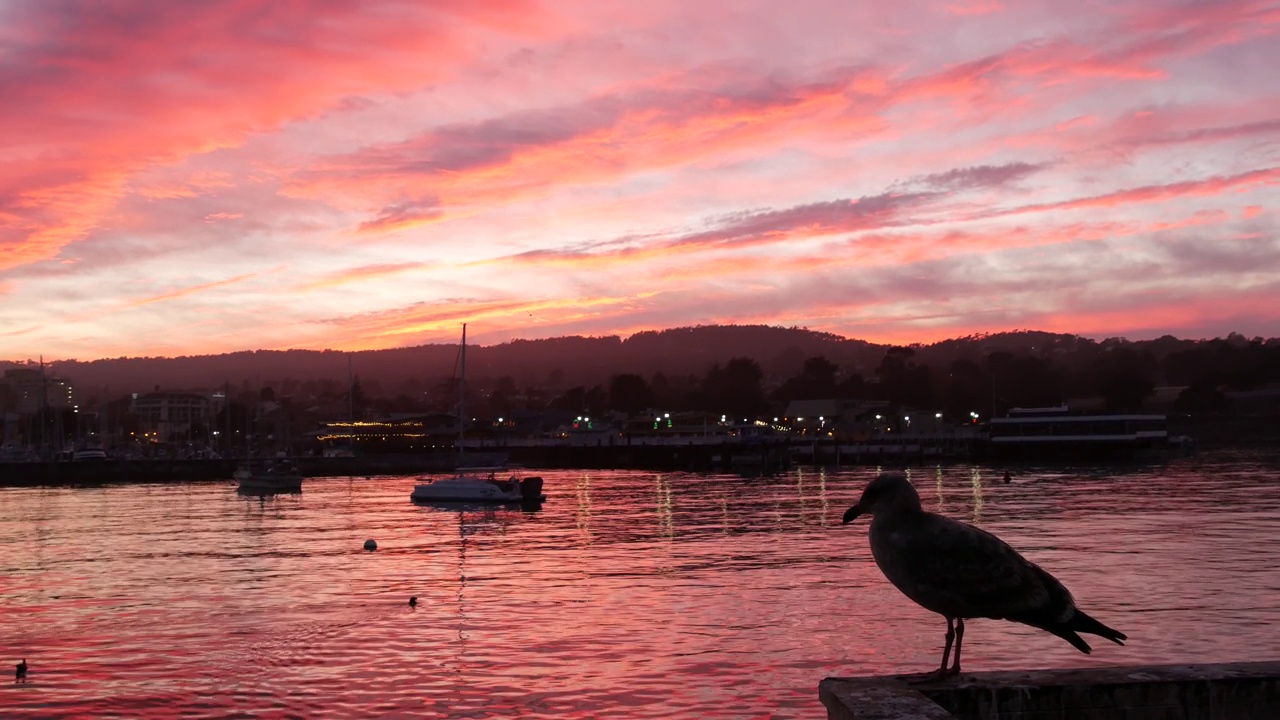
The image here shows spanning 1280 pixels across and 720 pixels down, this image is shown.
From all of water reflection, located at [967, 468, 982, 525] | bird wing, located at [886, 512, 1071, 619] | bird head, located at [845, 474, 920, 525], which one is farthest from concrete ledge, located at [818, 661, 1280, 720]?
water reflection, located at [967, 468, 982, 525]

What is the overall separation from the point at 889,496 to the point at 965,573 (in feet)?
2.57

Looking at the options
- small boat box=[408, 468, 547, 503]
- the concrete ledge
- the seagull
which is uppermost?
the seagull

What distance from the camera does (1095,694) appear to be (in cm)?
791

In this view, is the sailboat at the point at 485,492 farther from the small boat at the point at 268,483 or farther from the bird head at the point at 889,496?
the bird head at the point at 889,496

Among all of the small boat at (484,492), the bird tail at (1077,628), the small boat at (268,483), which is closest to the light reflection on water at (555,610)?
the bird tail at (1077,628)

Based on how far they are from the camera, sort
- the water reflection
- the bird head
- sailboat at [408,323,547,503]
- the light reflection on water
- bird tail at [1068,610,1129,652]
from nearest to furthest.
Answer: bird tail at [1068,610,1129,652]
the bird head
the light reflection on water
the water reflection
sailboat at [408,323,547,503]

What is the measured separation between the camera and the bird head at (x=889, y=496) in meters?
8.57

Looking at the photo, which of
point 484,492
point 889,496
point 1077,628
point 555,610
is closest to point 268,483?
point 484,492

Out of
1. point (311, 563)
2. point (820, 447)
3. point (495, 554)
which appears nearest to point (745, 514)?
point (495, 554)

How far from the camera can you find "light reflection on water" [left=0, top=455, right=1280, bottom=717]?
67.5 ft

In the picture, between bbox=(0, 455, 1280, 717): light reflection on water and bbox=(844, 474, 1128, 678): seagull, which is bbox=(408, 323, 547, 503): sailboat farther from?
bbox=(844, 474, 1128, 678): seagull

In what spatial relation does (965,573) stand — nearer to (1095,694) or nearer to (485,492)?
(1095,694)

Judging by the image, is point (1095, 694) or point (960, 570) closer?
point (1095, 694)

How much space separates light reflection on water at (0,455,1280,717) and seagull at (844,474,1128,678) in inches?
398
